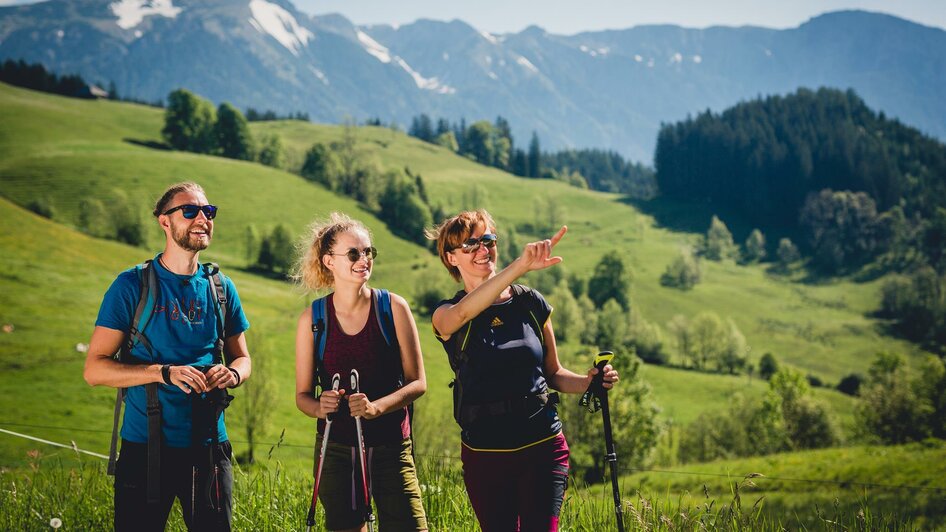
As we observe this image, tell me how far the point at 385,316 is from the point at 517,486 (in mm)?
1348

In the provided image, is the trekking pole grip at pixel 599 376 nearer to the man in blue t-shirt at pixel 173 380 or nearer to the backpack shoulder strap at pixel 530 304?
the backpack shoulder strap at pixel 530 304

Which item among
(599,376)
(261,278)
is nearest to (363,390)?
(599,376)

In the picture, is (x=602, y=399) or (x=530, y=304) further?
(x=530, y=304)

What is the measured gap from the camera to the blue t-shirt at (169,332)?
439 cm

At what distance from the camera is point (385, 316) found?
15.3 ft

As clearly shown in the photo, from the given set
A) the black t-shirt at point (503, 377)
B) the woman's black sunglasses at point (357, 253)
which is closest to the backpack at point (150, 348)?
the woman's black sunglasses at point (357, 253)

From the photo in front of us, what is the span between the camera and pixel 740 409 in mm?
72688

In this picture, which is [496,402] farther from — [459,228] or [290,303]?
[290,303]

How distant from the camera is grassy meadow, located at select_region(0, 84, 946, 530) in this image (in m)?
6.66

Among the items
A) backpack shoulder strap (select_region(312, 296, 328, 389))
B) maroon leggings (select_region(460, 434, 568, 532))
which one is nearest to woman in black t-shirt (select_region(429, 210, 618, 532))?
maroon leggings (select_region(460, 434, 568, 532))

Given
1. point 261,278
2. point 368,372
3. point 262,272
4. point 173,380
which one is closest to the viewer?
point 173,380

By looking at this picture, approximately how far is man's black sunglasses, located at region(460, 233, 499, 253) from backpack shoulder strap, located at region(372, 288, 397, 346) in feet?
1.98

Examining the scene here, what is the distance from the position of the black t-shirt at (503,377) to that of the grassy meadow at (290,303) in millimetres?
818

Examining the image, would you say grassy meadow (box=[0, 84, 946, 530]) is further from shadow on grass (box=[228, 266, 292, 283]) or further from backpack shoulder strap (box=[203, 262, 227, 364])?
shadow on grass (box=[228, 266, 292, 283])
